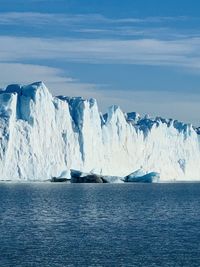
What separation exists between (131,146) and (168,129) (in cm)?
1862

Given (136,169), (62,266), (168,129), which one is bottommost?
(62,266)

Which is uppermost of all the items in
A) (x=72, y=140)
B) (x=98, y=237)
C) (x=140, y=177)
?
(x=72, y=140)

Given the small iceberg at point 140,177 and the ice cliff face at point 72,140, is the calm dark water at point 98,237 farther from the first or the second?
the small iceberg at point 140,177

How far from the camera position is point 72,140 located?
107688 millimetres

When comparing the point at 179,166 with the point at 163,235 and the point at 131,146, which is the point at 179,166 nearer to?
the point at 131,146

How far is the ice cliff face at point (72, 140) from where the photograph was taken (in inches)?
3839

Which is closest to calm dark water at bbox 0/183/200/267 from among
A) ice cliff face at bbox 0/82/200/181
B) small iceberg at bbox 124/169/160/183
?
ice cliff face at bbox 0/82/200/181

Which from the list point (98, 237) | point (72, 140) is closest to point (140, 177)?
point (72, 140)

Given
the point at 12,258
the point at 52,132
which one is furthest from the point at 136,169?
the point at 12,258

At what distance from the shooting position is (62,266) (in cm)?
2886

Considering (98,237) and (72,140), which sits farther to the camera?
(72,140)

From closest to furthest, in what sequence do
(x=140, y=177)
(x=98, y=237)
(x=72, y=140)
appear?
(x=98, y=237) < (x=72, y=140) < (x=140, y=177)

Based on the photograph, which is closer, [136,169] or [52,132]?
[52,132]

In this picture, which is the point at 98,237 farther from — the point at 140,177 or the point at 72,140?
the point at 140,177
